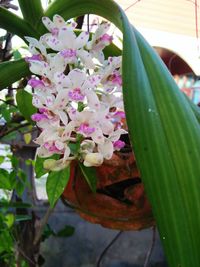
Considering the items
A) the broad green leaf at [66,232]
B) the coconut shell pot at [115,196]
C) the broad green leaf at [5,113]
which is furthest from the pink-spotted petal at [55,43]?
the broad green leaf at [66,232]

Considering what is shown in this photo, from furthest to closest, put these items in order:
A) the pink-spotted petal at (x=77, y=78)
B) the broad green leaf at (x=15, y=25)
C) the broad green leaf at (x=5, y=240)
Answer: the broad green leaf at (x=5, y=240)
the broad green leaf at (x=15, y=25)
the pink-spotted petal at (x=77, y=78)

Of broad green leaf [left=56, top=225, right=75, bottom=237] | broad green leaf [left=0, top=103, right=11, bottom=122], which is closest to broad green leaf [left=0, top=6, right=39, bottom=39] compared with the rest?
broad green leaf [left=0, top=103, right=11, bottom=122]

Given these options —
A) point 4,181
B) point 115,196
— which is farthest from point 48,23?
point 4,181

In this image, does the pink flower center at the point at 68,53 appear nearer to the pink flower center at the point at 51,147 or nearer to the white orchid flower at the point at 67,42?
the white orchid flower at the point at 67,42

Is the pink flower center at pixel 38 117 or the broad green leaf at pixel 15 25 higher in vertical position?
the broad green leaf at pixel 15 25

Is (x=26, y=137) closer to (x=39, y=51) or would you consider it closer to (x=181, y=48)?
(x=181, y=48)

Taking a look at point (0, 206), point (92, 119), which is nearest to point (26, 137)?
point (0, 206)

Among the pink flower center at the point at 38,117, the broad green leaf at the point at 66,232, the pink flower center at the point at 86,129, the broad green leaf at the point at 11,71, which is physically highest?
the broad green leaf at the point at 11,71
